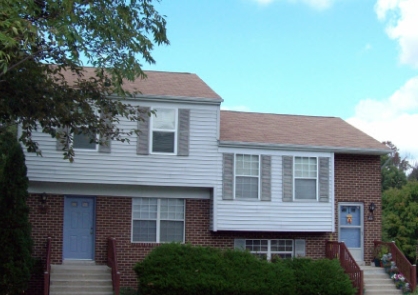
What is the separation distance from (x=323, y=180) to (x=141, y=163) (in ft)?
19.2

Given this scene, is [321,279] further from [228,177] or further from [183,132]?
[183,132]

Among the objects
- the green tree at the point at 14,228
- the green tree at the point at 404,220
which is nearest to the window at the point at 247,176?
the green tree at the point at 14,228

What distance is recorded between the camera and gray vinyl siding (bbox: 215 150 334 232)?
1988cm

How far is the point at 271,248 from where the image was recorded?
20.9 m

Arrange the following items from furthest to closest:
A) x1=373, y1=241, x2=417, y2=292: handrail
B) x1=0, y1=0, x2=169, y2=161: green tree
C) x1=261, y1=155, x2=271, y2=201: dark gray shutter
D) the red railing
Result: x1=261, y1=155, x2=271, y2=201: dark gray shutter < x1=373, y1=241, x2=417, y2=292: handrail < the red railing < x1=0, y1=0, x2=169, y2=161: green tree

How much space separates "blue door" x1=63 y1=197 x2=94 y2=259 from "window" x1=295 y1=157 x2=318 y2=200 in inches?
254

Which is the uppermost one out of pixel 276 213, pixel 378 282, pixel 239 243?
pixel 276 213

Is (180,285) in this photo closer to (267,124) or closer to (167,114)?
(167,114)

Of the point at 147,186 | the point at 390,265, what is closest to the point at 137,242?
the point at 147,186

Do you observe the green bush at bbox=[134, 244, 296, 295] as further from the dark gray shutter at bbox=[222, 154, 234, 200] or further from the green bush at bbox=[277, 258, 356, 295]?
the dark gray shutter at bbox=[222, 154, 234, 200]

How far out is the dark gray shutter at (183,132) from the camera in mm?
19656

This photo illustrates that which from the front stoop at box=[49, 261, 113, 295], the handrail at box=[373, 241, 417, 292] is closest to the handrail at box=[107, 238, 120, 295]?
the front stoop at box=[49, 261, 113, 295]

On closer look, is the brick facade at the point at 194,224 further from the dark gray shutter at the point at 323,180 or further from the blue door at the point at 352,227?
the dark gray shutter at the point at 323,180

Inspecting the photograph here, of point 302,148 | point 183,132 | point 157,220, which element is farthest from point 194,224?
point 302,148
